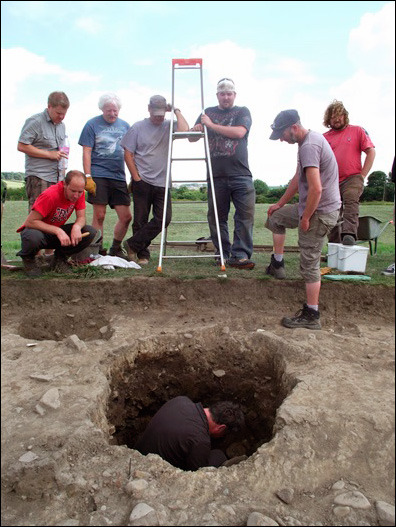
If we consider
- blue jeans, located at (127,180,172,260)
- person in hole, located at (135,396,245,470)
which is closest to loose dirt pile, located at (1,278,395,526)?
person in hole, located at (135,396,245,470)

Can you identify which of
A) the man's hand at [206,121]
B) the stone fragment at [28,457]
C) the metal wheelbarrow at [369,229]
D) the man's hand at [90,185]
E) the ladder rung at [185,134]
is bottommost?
the stone fragment at [28,457]

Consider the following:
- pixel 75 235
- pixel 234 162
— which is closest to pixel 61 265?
pixel 75 235

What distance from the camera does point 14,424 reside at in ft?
9.18

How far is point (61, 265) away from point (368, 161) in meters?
4.28

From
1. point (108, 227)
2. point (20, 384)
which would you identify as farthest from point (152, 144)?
point (108, 227)

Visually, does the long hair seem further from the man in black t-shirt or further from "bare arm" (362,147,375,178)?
the man in black t-shirt

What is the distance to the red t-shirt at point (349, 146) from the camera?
18.1ft

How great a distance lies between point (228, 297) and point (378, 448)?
271 centimetres

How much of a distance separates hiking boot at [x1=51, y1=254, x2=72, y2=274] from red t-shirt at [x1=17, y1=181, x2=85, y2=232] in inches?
20.5

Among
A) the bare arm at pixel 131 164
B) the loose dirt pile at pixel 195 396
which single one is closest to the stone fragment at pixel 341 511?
the loose dirt pile at pixel 195 396

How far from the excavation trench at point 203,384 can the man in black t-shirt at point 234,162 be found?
5.17 ft

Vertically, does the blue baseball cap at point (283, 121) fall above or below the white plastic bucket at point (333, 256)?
above

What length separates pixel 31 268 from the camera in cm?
509

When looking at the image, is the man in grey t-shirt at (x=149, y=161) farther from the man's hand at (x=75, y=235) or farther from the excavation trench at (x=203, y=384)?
the excavation trench at (x=203, y=384)
